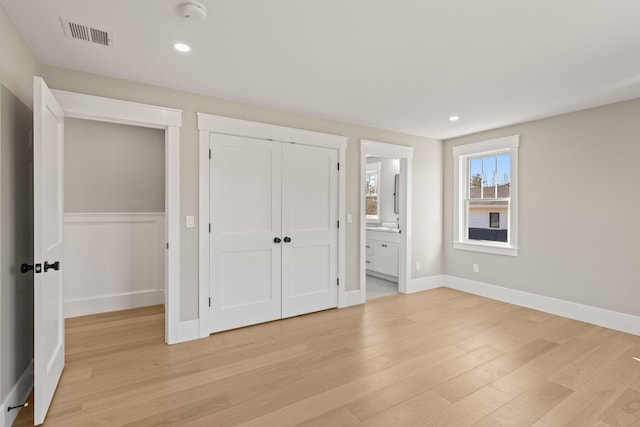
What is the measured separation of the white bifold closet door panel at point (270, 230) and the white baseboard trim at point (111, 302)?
1.46 metres

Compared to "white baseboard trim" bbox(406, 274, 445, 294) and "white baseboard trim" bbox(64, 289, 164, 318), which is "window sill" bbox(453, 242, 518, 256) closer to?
"white baseboard trim" bbox(406, 274, 445, 294)

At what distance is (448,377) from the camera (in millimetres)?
2459

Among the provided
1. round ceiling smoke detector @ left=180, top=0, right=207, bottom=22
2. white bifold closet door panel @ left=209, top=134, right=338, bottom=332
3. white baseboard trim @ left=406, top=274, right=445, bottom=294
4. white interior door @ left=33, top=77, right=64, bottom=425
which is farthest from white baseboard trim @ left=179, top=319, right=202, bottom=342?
white baseboard trim @ left=406, top=274, right=445, bottom=294

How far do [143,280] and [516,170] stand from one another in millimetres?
5211

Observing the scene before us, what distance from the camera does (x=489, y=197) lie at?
187 inches

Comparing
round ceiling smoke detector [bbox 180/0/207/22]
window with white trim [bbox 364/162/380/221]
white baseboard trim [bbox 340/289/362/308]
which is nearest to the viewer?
round ceiling smoke detector [bbox 180/0/207/22]

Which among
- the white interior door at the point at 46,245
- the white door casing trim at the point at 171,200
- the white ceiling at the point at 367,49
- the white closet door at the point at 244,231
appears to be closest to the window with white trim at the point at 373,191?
the white ceiling at the point at 367,49

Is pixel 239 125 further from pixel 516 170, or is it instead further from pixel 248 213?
pixel 516 170

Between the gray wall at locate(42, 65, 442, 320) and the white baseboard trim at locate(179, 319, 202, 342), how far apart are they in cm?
7

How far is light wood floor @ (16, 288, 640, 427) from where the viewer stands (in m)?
2.01

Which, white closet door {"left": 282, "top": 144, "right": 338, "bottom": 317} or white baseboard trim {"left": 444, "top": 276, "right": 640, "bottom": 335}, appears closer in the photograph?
white baseboard trim {"left": 444, "top": 276, "right": 640, "bottom": 335}

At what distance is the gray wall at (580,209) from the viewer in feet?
11.1

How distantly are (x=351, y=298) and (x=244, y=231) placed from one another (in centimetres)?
177

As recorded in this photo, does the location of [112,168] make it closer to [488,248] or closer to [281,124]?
[281,124]
